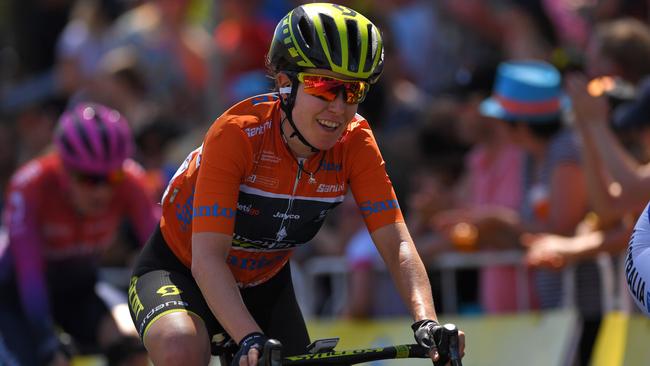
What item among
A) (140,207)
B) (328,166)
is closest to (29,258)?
(140,207)

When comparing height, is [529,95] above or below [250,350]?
below

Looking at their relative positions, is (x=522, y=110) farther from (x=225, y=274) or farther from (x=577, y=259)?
(x=225, y=274)

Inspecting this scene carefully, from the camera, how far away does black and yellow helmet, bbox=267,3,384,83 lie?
18.3ft

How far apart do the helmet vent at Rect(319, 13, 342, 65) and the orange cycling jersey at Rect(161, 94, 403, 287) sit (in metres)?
0.51

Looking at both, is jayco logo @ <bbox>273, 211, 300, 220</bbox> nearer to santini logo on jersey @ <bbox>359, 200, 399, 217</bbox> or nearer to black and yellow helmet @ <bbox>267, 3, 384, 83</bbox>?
santini logo on jersey @ <bbox>359, 200, 399, 217</bbox>

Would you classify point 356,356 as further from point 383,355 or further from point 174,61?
point 174,61

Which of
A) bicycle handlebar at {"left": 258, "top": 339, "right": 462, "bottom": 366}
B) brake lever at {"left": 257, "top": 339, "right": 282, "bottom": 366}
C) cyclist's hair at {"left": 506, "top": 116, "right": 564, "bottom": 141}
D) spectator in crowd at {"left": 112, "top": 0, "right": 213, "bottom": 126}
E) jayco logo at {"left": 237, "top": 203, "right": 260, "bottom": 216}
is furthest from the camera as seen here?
spectator in crowd at {"left": 112, "top": 0, "right": 213, "bottom": 126}

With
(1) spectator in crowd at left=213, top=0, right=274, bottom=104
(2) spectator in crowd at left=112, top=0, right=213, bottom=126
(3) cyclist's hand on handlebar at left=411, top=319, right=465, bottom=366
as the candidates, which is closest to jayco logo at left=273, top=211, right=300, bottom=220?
(3) cyclist's hand on handlebar at left=411, top=319, right=465, bottom=366

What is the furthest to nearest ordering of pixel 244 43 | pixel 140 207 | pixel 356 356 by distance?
pixel 244 43 < pixel 140 207 < pixel 356 356

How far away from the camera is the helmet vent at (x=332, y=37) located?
219 inches

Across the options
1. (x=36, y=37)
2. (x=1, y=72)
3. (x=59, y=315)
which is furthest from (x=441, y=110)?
(x=1, y=72)

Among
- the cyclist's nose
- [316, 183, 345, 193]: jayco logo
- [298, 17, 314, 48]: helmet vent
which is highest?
[298, 17, 314, 48]: helmet vent

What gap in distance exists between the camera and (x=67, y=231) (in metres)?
9.22

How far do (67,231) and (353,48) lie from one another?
4.24 meters
